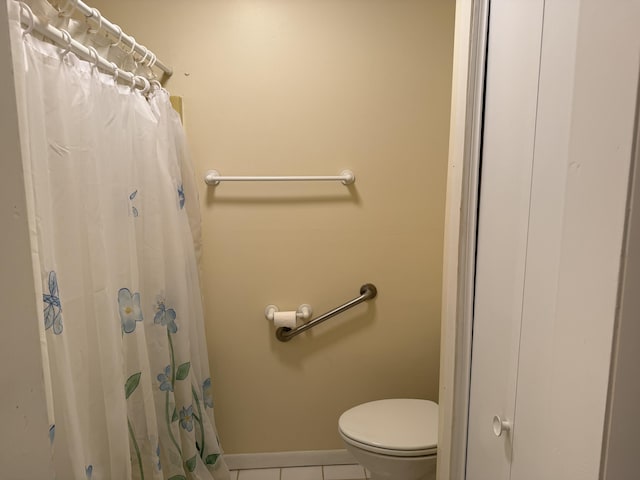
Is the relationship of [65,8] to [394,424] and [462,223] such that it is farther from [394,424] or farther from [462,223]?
[394,424]

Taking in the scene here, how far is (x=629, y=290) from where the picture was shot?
0.50m

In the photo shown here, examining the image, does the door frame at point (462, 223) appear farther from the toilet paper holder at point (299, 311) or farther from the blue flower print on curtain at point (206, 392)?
the blue flower print on curtain at point (206, 392)

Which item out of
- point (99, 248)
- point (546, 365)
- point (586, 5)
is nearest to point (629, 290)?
point (546, 365)

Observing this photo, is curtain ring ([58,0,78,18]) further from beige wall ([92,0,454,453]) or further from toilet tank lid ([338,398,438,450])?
toilet tank lid ([338,398,438,450])

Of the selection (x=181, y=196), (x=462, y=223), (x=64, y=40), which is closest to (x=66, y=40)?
(x=64, y=40)

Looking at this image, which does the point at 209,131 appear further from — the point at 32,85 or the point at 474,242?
the point at 474,242

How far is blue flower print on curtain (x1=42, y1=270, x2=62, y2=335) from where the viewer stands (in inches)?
33.8

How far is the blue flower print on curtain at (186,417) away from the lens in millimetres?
1572

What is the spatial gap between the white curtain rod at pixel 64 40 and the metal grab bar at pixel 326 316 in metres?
1.16

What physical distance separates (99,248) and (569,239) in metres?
1.03

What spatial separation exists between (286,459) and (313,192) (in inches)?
50.6

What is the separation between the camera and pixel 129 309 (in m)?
1.24

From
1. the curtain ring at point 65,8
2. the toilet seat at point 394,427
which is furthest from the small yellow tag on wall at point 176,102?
the toilet seat at point 394,427

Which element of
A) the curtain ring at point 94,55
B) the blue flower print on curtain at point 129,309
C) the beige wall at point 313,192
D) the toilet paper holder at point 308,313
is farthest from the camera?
the toilet paper holder at point 308,313
